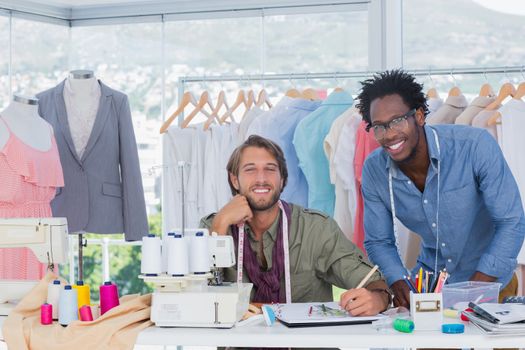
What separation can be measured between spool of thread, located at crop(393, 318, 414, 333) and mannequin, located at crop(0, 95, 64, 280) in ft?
6.94

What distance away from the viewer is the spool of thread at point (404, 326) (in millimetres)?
2313

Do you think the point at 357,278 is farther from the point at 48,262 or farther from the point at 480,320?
the point at 48,262

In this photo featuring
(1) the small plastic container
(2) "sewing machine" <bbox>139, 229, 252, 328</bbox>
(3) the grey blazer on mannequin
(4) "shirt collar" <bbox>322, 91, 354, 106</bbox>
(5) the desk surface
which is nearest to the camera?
(5) the desk surface

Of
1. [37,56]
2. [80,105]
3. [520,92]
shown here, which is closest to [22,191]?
[80,105]

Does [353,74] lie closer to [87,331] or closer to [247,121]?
[247,121]

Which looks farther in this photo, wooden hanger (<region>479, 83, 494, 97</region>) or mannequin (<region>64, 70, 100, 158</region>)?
mannequin (<region>64, 70, 100, 158</region>)

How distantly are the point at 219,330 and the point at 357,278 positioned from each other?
793 millimetres

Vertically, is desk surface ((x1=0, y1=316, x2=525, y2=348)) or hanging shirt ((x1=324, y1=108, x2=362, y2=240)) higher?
hanging shirt ((x1=324, y1=108, x2=362, y2=240))

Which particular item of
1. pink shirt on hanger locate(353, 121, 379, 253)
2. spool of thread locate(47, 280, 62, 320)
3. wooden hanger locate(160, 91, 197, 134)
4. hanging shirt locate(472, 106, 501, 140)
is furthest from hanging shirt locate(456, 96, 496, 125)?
spool of thread locate(47, 280, 62, 320)

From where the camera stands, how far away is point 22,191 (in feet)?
12.7

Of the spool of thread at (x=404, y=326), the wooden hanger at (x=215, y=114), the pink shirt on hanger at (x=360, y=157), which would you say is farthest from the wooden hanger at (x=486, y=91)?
the spool of thread at (x=404, y=326)

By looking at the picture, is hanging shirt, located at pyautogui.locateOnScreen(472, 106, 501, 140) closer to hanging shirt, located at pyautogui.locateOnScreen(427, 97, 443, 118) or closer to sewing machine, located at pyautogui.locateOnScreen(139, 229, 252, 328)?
hanging shirt, located at pyautogui.locateOnScreen(427, 97, 443, 118)

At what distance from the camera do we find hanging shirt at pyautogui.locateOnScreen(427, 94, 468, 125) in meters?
4.08

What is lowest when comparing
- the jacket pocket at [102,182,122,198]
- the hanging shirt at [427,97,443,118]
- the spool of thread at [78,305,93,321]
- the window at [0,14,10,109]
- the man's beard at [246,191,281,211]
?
the spool of thread at [78,305,93,321]
